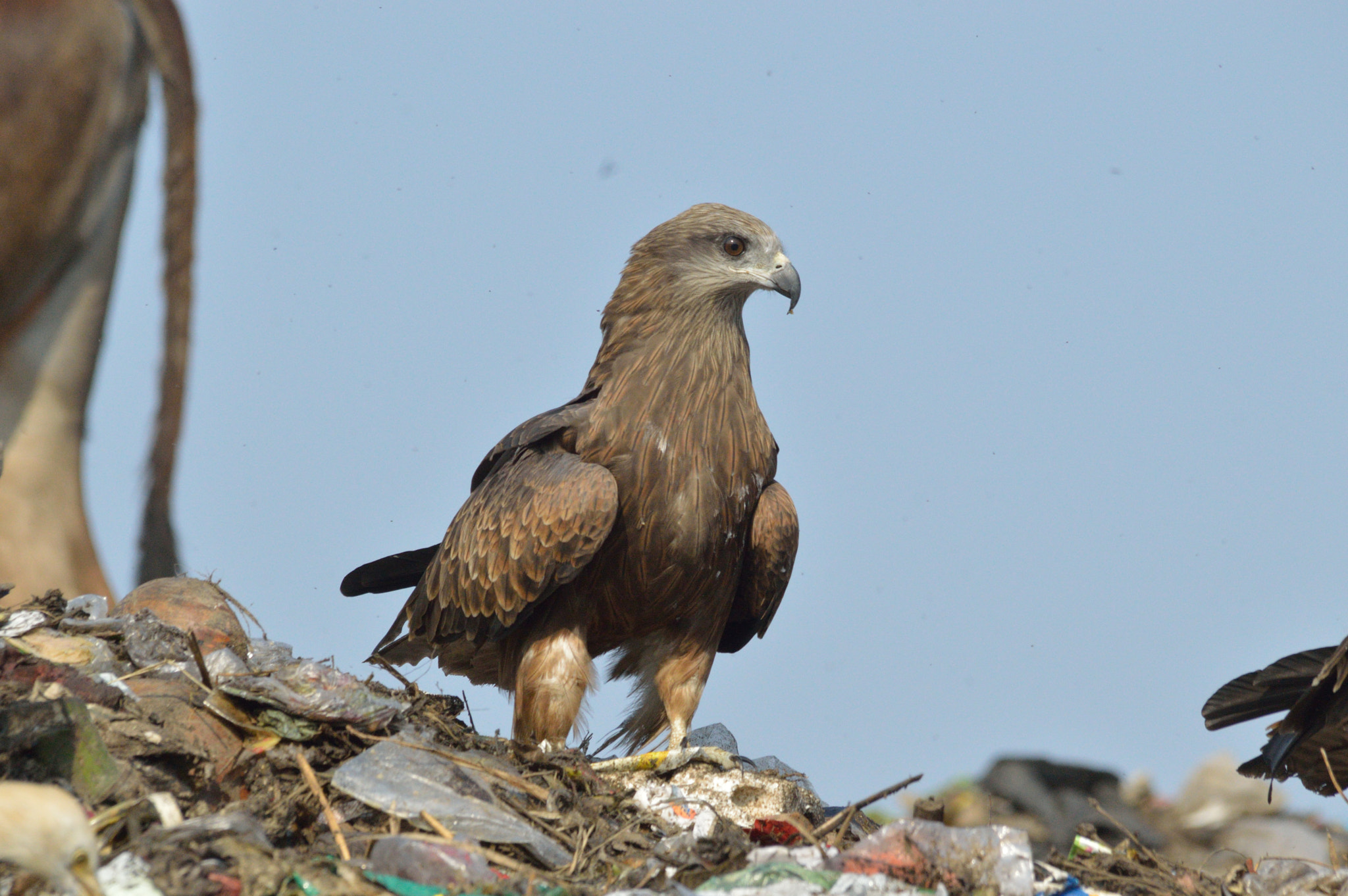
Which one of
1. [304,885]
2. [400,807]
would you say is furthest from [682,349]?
[304,885]

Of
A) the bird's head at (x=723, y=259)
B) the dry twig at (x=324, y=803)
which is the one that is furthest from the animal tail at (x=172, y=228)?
the dry twig at (x=324, y=803)

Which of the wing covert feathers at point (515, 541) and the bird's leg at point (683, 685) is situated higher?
the wing covert feathers at point (515, 541)

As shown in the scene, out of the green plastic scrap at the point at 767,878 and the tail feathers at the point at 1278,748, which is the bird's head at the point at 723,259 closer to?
the tail feathers at the point at 1278,748

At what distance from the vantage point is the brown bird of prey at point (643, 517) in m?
4.70

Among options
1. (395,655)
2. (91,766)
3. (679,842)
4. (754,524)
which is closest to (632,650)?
(754,524)

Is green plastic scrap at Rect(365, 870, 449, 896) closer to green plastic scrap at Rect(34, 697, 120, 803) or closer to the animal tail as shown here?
green plastic scrap at Rect(34, 697, 120, 803)

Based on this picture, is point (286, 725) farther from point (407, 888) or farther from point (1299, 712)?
point (1299, 712)

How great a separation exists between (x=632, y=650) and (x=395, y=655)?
134 cm

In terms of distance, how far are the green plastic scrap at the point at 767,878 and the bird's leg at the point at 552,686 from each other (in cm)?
177

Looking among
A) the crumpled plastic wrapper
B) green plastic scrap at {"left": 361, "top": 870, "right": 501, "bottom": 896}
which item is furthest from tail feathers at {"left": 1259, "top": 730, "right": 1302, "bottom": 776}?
the crumpled plastic wrapper

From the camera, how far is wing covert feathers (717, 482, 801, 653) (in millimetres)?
5020

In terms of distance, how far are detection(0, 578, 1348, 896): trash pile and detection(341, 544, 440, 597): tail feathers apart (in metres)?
0.98

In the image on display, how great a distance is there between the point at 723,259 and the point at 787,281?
1.05 feet

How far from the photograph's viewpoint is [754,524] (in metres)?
5.02
